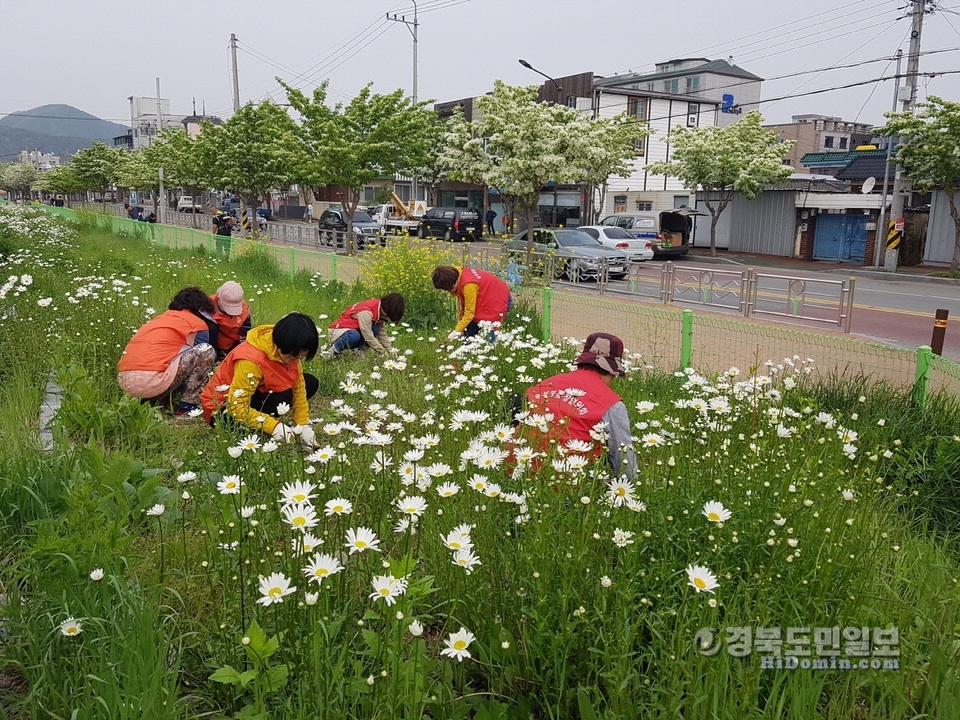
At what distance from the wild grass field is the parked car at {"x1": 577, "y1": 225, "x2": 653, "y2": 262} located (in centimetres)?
2162

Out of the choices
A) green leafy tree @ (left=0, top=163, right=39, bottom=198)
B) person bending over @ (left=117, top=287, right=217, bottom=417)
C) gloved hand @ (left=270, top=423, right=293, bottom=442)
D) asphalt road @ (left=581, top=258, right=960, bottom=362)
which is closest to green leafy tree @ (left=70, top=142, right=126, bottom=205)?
green leafy tree @ (left=0, top=163, right=39, bottom=198)

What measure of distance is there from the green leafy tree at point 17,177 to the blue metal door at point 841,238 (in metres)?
110

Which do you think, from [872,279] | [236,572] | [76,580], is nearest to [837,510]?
[236,572]

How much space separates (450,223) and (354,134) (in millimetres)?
10112

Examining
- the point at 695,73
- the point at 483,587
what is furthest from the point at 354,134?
the point at 695,73

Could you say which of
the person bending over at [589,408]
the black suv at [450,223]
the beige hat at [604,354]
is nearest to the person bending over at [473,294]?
the beige hat at [604,354]

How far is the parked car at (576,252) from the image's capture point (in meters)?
19.7

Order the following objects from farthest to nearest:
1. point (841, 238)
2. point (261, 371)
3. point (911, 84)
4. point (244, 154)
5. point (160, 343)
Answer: point (244, 154)
point (841, 238)
point (911, 84)
point (160, 343)
point (261, 371)

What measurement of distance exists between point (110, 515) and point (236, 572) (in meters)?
0.82

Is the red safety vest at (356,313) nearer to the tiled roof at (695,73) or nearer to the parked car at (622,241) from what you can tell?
the parked car at (622,241)

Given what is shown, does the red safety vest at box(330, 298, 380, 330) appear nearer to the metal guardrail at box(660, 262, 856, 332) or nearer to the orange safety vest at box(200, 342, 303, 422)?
the orange safety vest at box(200, 342, 303, 422)

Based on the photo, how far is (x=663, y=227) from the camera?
34.2 m

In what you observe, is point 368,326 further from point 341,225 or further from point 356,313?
point 341,225

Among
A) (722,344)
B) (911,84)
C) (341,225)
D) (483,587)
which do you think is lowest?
(483,587)
